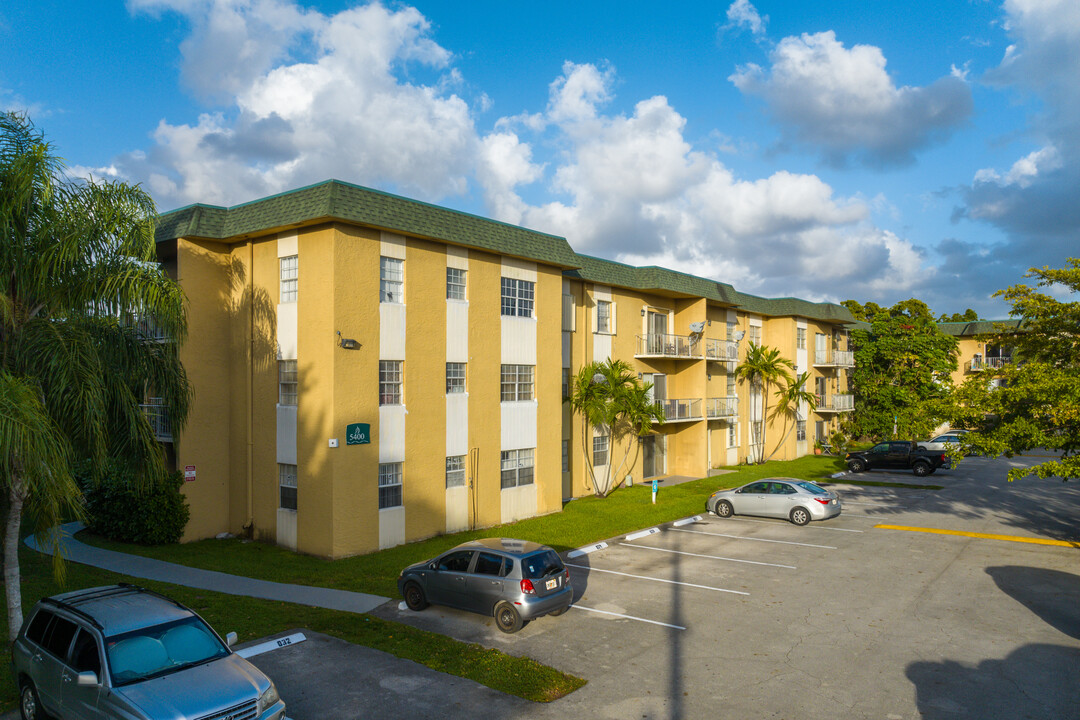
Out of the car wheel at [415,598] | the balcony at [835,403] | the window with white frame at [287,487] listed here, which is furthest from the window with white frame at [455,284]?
the balcony at [835,403]

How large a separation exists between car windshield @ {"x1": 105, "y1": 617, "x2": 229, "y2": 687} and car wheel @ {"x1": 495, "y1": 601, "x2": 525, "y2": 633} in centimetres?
512

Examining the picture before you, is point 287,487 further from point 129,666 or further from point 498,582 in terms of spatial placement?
point 129,666

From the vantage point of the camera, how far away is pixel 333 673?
1073 centimetres

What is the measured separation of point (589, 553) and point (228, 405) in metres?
11.9

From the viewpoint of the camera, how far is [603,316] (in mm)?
30125

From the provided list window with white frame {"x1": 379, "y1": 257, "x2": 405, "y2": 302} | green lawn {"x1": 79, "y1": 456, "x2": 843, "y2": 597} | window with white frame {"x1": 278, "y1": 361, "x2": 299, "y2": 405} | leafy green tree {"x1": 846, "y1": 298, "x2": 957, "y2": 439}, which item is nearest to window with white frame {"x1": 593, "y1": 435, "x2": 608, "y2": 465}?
green lawn {"x1": 79, "y1": 456, "x2": 843, "y2": 597}

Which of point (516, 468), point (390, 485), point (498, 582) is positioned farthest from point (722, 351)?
point (498, 582)

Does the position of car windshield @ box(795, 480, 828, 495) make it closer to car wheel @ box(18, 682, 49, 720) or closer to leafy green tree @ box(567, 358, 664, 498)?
leafy green tree @ box(567, 358, 664, 498)

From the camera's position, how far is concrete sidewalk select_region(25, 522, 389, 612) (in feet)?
47.7

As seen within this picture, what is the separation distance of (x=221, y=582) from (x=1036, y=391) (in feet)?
63.9

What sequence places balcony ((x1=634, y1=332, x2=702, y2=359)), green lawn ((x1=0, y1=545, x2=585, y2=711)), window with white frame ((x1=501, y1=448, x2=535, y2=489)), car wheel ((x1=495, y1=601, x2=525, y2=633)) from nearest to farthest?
green lawn ((x1=0, y1=545, x2=585, y2=711))
car wheel ((x1=495, y1=601, x2=525, y2=633))
window with white frame ((x1=501, y1=448, x2=535, y2=489))
balcony ((x1=634, y1=332, x2=702, y2=359))

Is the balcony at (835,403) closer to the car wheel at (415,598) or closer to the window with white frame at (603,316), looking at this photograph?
the window with white frame at (603,316)

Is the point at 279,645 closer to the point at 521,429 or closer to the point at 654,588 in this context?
the point at 654,588

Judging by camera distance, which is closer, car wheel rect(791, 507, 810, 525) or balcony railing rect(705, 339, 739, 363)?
car wheel rect(791, 507, 810, 525)
